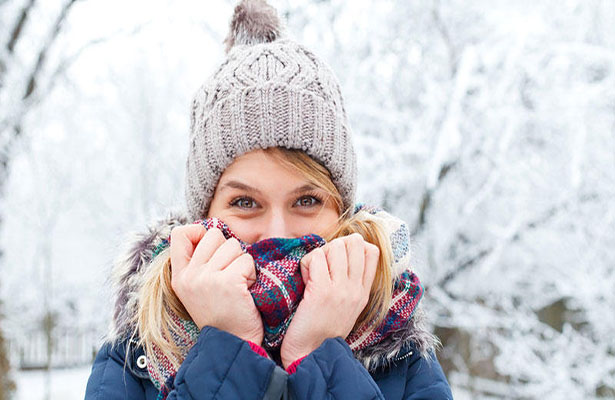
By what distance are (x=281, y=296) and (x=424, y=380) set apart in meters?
0.52

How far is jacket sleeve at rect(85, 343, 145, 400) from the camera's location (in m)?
1.56

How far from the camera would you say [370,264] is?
4.79 ft

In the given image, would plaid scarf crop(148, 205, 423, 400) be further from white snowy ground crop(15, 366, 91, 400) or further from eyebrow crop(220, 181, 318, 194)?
white snowy ground crop(15, 366, 91, 400)

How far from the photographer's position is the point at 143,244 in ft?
5.90

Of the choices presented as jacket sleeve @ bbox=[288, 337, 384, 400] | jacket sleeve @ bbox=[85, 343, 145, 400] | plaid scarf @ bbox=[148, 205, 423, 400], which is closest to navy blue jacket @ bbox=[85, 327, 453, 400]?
jacket sleeve @ bbox=[288, 337, 384, 400]

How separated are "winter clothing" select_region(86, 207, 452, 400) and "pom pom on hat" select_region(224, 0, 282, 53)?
720mm

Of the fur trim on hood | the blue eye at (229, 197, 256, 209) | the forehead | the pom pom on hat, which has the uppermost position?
the pom pom on hat

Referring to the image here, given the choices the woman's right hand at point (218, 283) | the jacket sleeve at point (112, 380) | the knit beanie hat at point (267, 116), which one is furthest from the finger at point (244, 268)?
the jacket sleeve at point (112, 380)

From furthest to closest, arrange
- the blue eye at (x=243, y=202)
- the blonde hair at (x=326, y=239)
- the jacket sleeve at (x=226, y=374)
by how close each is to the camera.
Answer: the blue eye at (x=243, y=202) → the blonde hair at (x=326, y=239) → the jacket sleeve at (x=226, y=374)

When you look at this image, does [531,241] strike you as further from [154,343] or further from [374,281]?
[154,343]

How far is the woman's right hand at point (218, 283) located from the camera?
1.32 m

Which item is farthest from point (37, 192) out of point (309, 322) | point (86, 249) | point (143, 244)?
point (309, 322)

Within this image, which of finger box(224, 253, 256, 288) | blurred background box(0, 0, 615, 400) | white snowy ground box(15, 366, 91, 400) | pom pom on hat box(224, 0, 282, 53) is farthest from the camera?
white snowy ground box(15, 366, 91, 400)

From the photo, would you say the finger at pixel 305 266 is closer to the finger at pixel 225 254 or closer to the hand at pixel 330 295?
the hand at pixel 330 295
